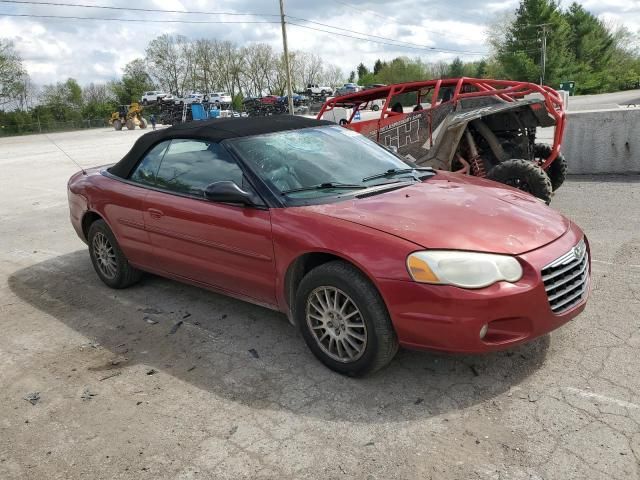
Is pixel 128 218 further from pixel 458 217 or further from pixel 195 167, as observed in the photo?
pixel 458 217

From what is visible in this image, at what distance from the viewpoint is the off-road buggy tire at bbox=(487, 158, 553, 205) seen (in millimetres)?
6172

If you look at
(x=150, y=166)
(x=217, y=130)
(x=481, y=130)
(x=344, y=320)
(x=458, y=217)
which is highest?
(x=217, y=130)

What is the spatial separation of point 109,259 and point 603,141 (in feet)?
26.5

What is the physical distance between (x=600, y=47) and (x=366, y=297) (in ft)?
250

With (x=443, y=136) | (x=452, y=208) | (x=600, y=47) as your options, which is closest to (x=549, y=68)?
(x=600, y=47)

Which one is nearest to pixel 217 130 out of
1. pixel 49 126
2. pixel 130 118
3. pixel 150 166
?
pixel 150 166

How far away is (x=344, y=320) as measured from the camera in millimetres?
3076

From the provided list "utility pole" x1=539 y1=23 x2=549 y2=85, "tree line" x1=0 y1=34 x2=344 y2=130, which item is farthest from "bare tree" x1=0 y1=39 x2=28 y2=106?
"utility pole" x1=539 y1=23 x2=549 y2=85

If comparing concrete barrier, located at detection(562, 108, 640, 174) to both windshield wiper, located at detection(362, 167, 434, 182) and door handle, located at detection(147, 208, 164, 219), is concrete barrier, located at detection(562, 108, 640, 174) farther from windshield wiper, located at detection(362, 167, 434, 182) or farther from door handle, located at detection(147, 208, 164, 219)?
door handle, located at detection(147, 208, 164, 219)

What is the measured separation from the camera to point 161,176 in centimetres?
433

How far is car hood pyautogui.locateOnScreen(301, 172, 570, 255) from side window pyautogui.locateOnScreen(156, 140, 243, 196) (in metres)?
0.81

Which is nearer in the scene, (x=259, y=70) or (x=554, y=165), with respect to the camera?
(x=554, y=165)

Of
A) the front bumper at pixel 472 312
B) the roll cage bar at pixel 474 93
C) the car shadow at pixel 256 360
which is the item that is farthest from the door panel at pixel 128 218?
the roll cage bar at pixel 474 93

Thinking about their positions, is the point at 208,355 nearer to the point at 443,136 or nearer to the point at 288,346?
the point at 288,346
